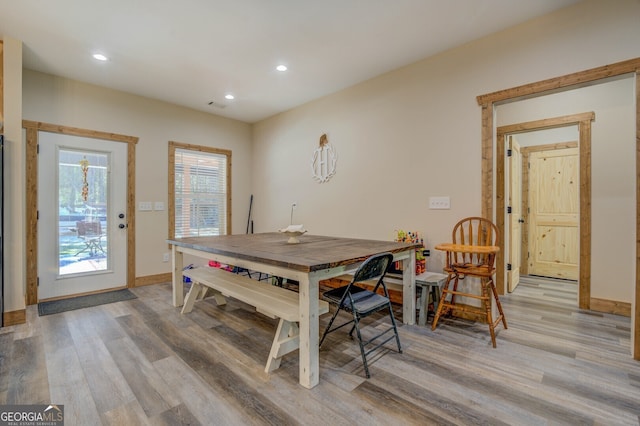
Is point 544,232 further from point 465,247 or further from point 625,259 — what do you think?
point 465,247

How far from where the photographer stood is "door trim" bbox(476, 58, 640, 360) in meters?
2.09

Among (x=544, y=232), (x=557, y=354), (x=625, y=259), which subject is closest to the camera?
(x=557, y=354)

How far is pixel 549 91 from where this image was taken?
2527 millimetres

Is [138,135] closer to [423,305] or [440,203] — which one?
[440,203]

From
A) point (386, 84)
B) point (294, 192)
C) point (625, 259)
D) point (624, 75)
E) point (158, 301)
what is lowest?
point (158, 301)

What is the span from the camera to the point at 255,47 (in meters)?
2.98

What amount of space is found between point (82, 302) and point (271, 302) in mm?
2839

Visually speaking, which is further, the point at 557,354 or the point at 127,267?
the point at 127,267

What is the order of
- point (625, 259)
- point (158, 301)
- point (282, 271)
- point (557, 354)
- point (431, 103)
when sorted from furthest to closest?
1. point (158, 301)
2. point (431, 103)
3. point (625, 259)
4. point (557, 354)
5. point (282, 271)

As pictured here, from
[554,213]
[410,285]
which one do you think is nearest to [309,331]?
[410,285]

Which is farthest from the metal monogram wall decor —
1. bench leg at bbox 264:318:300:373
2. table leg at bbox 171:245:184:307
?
bench leg at bbox 264:318:300:373

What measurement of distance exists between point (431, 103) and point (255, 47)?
6.34 feet

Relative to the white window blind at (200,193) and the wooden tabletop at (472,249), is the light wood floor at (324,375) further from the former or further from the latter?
the white window blind at (200,193)

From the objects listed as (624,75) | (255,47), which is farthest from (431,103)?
(255,47)
